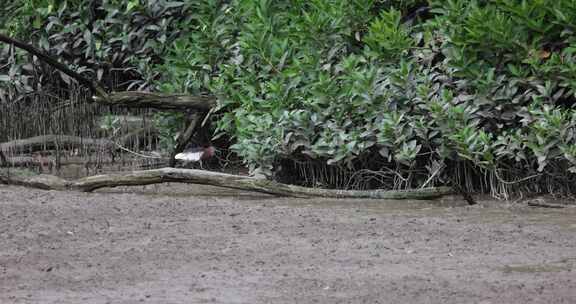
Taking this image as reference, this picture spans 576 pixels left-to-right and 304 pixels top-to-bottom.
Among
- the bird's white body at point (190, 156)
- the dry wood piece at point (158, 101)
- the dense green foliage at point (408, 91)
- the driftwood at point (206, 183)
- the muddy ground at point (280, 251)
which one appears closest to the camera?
the muddy ground at point (280, 251)

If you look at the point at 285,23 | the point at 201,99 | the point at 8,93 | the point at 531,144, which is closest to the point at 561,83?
the point at 531,144

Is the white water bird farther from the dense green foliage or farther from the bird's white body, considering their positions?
the dense green foliage

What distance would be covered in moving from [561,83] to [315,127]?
2.09 meters

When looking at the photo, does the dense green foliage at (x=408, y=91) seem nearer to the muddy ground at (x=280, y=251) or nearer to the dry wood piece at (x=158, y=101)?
the dry wood piece at (x=158, y=101)

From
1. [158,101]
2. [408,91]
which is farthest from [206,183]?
[408,91]

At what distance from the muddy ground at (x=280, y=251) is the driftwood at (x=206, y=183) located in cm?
11

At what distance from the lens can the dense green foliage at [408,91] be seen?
793 centimetres

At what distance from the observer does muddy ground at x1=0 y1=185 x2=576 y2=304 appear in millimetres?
4910

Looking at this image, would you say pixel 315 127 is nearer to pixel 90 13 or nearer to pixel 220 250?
pixel 220 250

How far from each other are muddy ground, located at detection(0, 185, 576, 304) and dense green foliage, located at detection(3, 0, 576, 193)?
52 cm

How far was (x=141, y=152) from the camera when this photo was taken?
36.5 feet

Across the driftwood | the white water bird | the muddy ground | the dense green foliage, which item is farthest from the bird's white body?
the muddy ground

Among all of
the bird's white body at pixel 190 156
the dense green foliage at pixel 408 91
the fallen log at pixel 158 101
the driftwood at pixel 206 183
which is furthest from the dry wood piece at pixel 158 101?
the driftwood at pixel 206 183

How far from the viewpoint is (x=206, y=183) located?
8.62 metres
